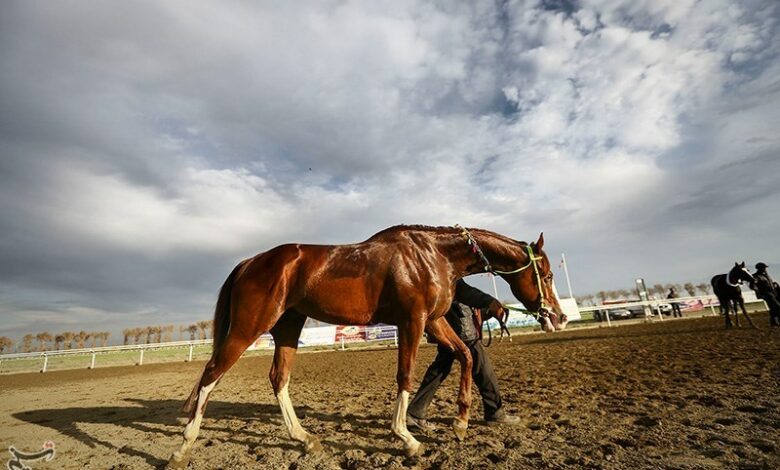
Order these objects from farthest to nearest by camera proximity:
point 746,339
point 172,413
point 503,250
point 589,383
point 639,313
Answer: point 639,313, point 746,339, point 172,413, point 589,383, point 503,250

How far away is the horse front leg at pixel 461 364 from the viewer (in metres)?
3.82

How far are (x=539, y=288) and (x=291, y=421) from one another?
135 inches

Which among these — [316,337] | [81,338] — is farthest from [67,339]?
[316,337]

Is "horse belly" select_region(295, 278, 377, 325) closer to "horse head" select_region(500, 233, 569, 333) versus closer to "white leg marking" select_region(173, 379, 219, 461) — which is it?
"white leg marking" select_region(173, 379, 219, 461)

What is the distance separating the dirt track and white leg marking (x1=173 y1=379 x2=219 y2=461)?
0.23 metres

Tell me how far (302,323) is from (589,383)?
4.91 meters

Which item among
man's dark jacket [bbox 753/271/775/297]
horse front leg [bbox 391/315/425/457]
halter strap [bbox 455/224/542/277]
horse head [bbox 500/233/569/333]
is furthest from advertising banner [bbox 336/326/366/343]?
horse front leg [bbox 391/315/425/457]

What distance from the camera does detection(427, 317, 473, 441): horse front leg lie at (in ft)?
12.5

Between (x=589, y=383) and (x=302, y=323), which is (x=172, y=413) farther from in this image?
(x=589, y=383)

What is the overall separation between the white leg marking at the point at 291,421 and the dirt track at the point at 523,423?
15 cm

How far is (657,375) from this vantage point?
20.2 ft

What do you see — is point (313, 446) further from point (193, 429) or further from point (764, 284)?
point (764, 284)

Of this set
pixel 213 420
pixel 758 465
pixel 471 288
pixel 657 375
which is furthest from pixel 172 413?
pixel 657 375

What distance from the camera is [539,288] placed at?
15.3 feet
